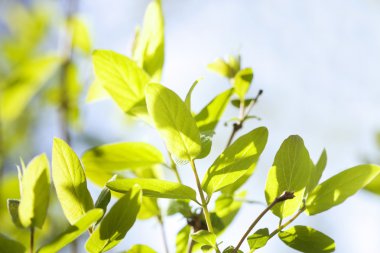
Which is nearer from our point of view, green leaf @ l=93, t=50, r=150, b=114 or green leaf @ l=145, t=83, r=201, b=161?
green leaf @ l=145, t=83, r=201, b=161

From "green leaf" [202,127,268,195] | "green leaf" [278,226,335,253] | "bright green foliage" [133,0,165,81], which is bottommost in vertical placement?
"green leaf" [278,226,335,253]

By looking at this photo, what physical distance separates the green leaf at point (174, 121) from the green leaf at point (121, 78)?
114 mm

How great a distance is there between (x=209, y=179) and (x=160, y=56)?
21cm

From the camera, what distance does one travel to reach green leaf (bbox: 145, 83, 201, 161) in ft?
1.41

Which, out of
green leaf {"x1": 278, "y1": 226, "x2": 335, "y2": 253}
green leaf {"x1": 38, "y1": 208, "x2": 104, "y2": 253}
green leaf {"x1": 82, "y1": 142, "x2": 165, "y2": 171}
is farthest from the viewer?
green leaf {"x1": 82, "y1": 142, "x2": 165, "y2": 171}

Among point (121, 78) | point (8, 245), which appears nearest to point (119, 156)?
point (121, 78)

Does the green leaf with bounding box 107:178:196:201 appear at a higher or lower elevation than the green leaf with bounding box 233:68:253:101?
lower

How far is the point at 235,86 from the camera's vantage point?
1.90ft

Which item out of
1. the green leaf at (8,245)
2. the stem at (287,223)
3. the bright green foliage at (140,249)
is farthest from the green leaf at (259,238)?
the green leaf at (8,245)

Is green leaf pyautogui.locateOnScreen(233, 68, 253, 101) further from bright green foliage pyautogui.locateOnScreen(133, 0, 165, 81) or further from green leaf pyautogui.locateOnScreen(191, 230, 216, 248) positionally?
green leaf pyautogui.locateOnScreen(191, 230, 216, 248)

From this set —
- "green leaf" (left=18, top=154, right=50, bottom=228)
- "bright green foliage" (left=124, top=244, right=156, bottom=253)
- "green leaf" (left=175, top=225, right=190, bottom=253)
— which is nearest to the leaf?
"green leaf" (left=18, top=154, right=50, bottom=228)

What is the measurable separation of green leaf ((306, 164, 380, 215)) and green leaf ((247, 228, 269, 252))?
63 millimetres

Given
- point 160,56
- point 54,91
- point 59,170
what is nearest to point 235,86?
point 160,56

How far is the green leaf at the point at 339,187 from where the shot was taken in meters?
0.46
